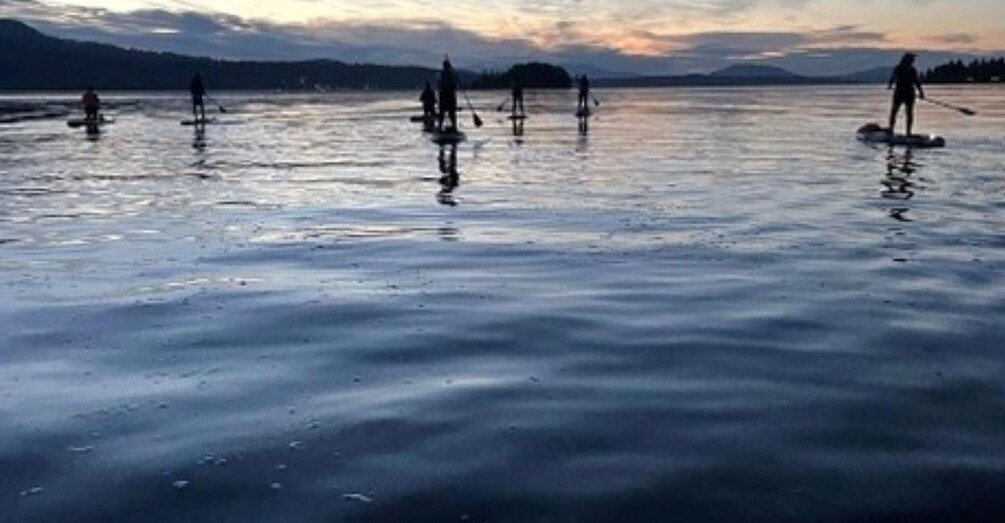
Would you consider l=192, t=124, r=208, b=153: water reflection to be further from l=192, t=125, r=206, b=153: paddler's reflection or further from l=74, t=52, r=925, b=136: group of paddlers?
l=74, t=52, r=925, b=136: group of paddlers

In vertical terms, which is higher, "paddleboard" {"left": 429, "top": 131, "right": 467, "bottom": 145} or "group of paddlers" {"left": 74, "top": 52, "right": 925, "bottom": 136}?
"group of paddlers" {"left": 74, "top": 52, "right": 925, "bottom": 136}

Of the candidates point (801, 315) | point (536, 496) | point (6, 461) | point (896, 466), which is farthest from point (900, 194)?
point (6, 461)

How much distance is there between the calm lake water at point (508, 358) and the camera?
209 inches

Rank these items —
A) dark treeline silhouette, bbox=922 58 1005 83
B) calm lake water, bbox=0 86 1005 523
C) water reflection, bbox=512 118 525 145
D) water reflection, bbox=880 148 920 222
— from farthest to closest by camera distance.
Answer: dark treeline silhouette, bbox=922 58 1005 83
water reflection, bbox=512 118 525 145
water reflection, bbox=880 148 920 222
calm lake water, bbox=0 86 1005 523

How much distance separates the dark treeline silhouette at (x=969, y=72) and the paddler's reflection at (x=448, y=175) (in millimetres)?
149893

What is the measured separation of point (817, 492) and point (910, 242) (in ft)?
30.8

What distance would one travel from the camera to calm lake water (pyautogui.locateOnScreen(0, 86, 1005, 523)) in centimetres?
530

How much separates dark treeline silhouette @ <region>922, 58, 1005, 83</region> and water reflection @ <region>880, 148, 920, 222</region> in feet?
486

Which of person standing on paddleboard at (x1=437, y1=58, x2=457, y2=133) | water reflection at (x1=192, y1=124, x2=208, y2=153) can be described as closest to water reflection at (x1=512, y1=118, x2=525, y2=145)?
person standing on paddleboard at (x1=437, y1=58, x2=457, y2=133)

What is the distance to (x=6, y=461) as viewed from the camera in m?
5.84

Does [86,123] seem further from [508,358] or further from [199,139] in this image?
[508,358]

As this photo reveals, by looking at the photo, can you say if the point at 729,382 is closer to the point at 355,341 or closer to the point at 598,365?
the point at 598,365

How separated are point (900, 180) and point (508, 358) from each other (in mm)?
16107

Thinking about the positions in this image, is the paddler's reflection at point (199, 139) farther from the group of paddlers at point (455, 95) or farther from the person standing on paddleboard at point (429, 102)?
the person standing on paddleboard at point (429, 102)
